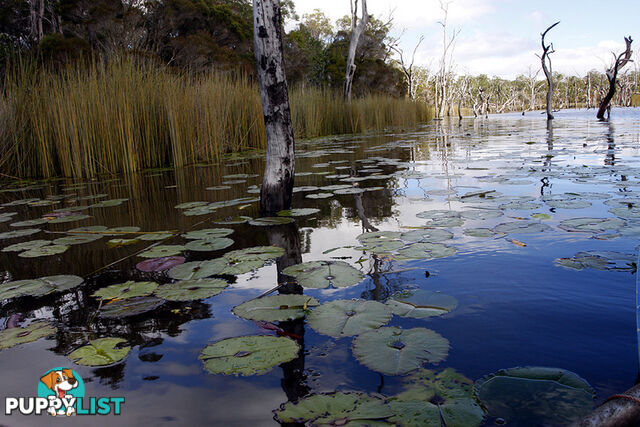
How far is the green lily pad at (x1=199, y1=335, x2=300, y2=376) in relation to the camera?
2.83ft

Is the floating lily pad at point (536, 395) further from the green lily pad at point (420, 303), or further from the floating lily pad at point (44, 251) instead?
the floating lily pad at point (44, 251)

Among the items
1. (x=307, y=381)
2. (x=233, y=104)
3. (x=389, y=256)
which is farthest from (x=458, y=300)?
(x=233, y=104)

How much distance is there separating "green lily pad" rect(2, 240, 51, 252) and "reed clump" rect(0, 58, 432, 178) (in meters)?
2.67

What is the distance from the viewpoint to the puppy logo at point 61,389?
0.80 meters

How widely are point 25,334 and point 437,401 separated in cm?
103

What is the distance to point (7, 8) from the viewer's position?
12445mm

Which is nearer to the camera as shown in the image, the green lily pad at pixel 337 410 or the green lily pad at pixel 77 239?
the green lily pad at pixel 337 410

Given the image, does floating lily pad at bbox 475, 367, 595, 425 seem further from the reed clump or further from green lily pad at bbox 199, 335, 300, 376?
the reed clump

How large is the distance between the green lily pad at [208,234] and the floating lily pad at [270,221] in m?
0.18

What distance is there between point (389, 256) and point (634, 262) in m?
0.79

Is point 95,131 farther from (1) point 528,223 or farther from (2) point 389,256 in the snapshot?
(1) point 528,223

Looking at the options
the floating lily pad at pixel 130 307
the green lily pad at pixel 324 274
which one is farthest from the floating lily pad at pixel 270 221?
the floating lily pad at pixel 130 307

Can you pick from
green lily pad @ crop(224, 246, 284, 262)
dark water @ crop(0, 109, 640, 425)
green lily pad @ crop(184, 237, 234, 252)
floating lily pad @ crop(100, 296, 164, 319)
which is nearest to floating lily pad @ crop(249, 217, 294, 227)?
dark water @ crop(0, 109, 640, 425)

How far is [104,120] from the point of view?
429 centimetres
